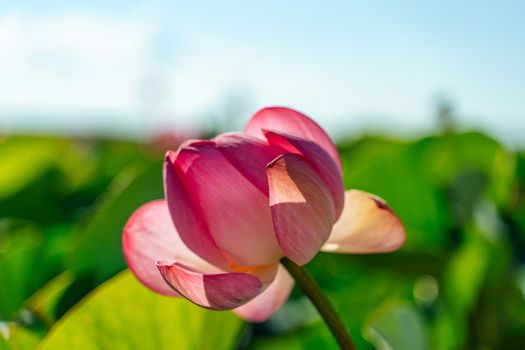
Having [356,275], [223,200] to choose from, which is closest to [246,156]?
[223,200]

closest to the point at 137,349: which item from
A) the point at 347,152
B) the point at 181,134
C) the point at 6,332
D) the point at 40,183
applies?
the point at 6,332

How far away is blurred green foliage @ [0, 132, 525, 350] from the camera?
474mm

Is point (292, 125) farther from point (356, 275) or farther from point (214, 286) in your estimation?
point (356, 275)

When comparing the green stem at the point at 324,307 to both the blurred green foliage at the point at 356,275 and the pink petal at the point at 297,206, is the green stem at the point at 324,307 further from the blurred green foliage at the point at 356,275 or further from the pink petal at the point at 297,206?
the blurred green foliage at the point at 356,275

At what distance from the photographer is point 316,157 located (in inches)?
15.2

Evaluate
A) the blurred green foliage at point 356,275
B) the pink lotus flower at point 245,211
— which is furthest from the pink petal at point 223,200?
the blurred green foliage at point 356,275

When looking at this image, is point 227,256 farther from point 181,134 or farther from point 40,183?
point 181,134

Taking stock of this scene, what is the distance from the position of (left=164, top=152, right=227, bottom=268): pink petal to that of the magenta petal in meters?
0.02

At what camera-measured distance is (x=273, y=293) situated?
17.9 inches

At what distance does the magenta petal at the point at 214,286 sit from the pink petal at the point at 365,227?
0.08 m

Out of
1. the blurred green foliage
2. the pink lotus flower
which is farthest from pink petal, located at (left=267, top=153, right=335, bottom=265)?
the blurred green foliage

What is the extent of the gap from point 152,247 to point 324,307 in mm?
103

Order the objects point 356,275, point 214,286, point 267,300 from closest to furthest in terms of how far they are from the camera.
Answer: point 214,286, point 267,300, point 356,275

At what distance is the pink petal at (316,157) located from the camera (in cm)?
39
